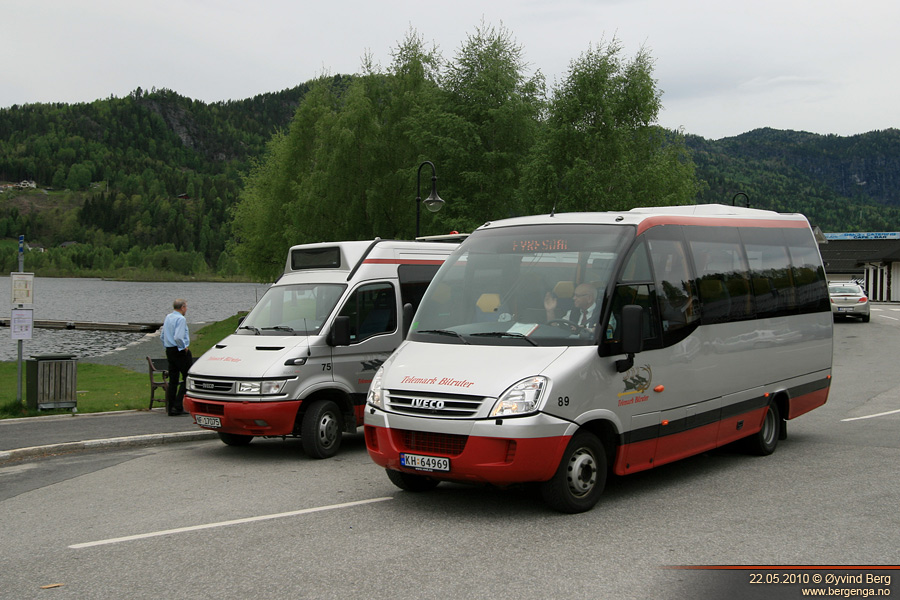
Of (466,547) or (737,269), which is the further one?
(737,269)

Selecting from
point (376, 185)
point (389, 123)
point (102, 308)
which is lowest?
point (102, 308)

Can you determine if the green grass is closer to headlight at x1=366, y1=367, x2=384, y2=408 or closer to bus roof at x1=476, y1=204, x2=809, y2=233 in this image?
headlight at x1=366, y1=367, x2=384, y2=408

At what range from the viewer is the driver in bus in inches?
300

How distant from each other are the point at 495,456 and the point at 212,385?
498 cm

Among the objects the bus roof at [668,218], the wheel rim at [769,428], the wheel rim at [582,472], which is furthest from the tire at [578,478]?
the wheel rim at [769,428]

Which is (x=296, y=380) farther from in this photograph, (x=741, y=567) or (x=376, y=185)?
(x=376, y=185)

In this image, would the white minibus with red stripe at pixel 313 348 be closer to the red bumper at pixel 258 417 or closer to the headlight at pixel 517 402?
the red bumper at pixel 258 417

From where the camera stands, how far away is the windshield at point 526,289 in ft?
25.1

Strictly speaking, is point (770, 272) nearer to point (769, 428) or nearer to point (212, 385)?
point (769, 428)

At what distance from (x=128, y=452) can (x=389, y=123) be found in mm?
34987

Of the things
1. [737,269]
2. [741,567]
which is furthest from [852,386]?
[741,567]

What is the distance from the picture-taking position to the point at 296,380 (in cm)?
1046

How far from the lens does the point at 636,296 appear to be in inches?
315

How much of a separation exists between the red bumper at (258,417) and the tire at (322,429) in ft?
0.63
